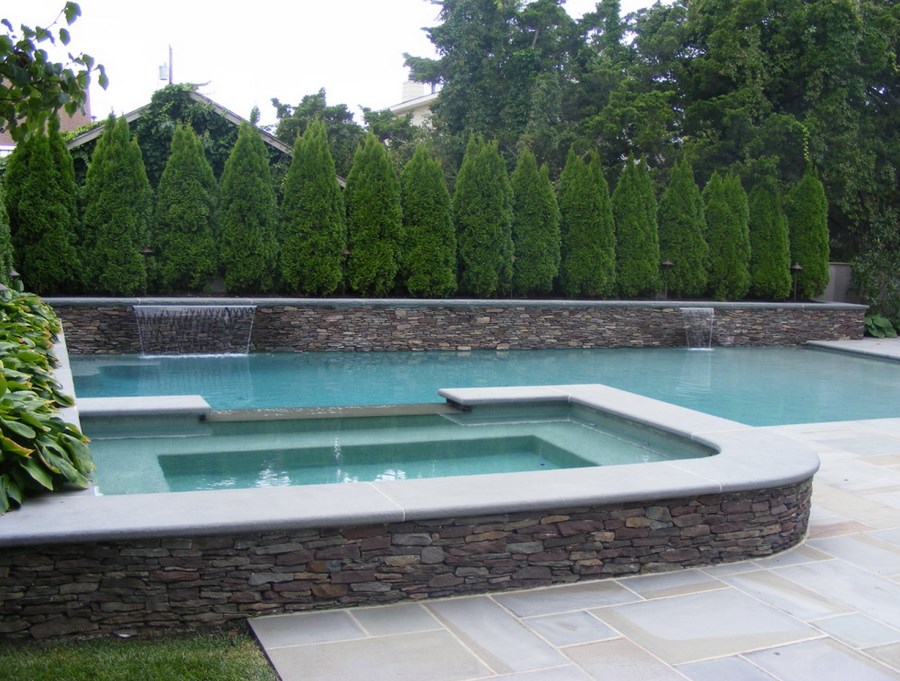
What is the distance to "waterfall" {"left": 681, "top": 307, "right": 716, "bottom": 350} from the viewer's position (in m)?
15.8

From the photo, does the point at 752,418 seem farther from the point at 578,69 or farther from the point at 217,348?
the point at 578,69

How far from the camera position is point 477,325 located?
46.4 ft

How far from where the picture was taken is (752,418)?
9.11 metres

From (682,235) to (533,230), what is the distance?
3413 mm

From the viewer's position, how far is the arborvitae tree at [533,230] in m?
15.7

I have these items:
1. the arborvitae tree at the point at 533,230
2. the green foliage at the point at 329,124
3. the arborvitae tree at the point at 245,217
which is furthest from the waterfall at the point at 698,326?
the green foliage at the point at 329,124

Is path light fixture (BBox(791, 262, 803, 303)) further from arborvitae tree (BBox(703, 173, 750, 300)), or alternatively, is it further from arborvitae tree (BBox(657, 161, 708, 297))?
arborvitae tree (BBox(657, 161, 708, 297))

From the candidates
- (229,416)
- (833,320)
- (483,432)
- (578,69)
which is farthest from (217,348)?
(578,69)

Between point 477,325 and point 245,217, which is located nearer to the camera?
point 245,217

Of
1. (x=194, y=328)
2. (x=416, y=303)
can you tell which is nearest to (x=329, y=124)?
(x=416, y=303)

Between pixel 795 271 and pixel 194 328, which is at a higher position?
pixel 795 271

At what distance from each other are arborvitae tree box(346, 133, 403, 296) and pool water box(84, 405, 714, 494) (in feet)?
24.1

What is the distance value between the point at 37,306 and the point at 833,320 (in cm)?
1427

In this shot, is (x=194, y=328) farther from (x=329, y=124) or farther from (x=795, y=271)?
(x=329, y=124)
